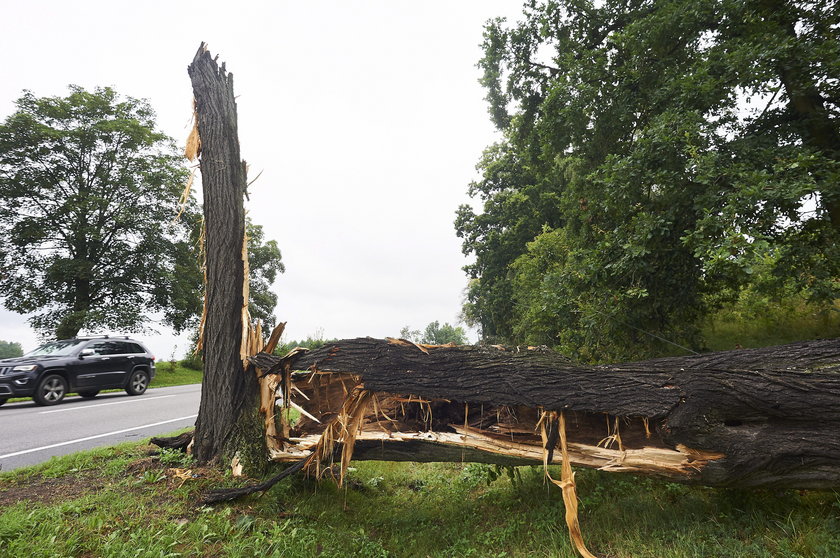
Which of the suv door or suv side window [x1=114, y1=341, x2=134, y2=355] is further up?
suv side window [x1=114, y1=341, x2=134, y2=355]

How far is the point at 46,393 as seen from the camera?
993 cm

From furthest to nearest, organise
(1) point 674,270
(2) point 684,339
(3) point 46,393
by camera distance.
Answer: (3) point 46,393, (2) point 684,339, (1) point 674,270

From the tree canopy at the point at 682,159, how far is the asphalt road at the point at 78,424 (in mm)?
8111

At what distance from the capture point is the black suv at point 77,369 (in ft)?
31.1

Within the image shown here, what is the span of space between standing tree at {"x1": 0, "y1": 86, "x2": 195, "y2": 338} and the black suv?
22.1ft

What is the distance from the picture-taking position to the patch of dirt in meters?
3.83

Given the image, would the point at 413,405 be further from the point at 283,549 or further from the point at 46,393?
the point at 46,393

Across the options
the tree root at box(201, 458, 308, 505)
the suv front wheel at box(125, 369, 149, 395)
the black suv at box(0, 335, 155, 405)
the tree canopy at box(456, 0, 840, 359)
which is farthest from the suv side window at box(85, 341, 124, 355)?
the tree canopy at box(456, 0, 840, 359)

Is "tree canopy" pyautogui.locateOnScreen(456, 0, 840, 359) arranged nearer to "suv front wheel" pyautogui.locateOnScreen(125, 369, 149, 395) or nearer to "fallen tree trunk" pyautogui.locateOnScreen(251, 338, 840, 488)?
"fallen tree trunk" pyautogui.locateOnScreen(251, 338, 840, 488)

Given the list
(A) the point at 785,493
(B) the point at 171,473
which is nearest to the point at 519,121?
(A) the point at 785,493

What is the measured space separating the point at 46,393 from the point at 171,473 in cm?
853

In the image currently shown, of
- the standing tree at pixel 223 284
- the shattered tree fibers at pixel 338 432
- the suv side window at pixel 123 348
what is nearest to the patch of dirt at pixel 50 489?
the standing tree at pixel 223 284

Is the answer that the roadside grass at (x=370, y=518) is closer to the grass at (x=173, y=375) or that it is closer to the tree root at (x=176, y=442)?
the tree root at (x=176, y=442)

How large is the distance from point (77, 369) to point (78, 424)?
3.78 metres
